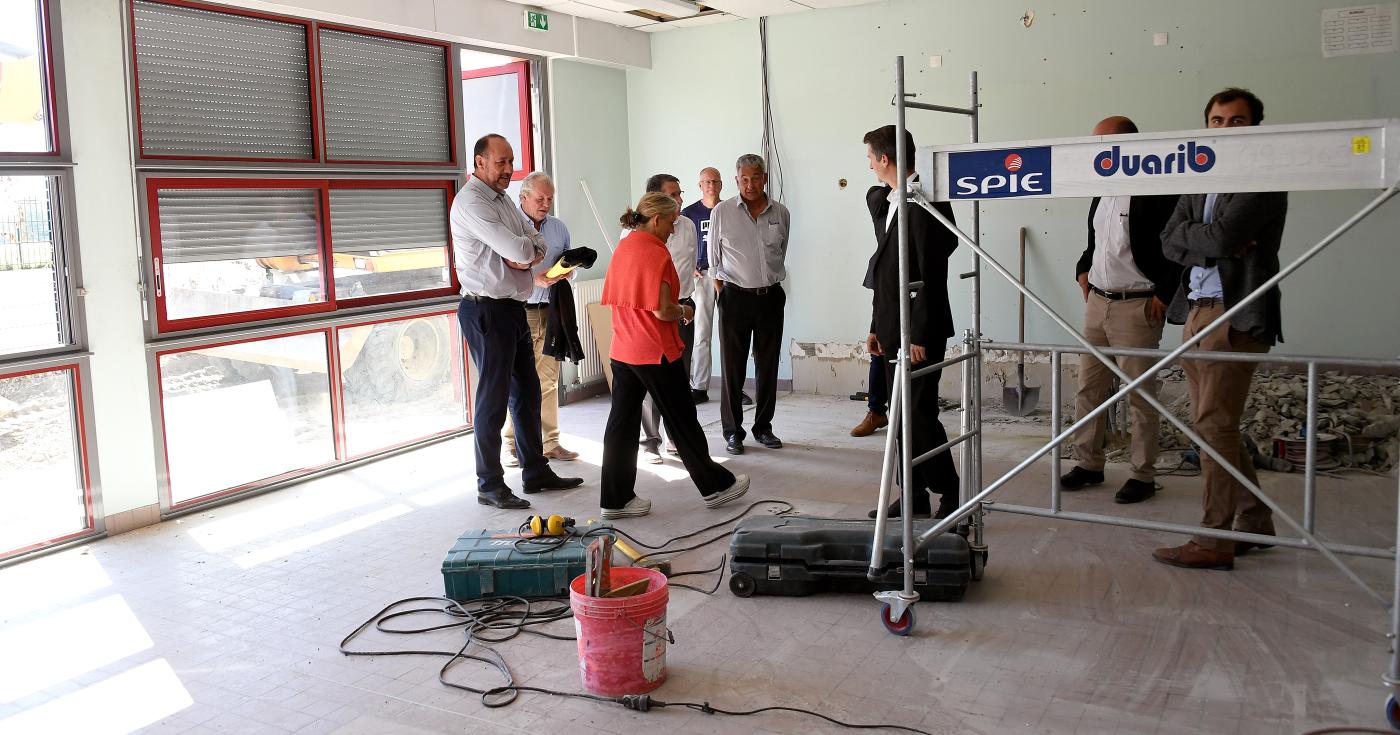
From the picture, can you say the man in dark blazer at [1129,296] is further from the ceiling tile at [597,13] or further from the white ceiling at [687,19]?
the ceiling tile at [597,13]

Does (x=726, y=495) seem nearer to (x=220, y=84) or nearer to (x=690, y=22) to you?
(x=220, y=84)

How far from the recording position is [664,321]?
5.06 metres

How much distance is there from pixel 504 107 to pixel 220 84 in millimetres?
2769

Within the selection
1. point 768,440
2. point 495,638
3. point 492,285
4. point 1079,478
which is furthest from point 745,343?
point 495,638

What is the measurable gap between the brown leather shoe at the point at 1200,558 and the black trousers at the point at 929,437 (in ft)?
3.14

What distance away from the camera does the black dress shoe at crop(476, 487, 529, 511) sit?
549cm

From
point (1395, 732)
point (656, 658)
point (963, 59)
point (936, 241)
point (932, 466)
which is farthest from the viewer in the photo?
point (963, 59)

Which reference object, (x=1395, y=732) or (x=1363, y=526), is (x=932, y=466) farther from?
(x=1395, y=732)

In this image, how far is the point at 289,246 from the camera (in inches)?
246

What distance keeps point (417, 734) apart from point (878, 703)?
4.49 feet

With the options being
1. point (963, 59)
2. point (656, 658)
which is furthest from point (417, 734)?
point (963, 59)

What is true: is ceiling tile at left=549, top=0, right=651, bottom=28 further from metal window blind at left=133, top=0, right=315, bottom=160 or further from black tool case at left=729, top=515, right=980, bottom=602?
black tool case at left=729, top=515, right=980, bottom=602

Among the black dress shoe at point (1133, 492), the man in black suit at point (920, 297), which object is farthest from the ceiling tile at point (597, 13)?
the black dress shoe at point (1133, 492)

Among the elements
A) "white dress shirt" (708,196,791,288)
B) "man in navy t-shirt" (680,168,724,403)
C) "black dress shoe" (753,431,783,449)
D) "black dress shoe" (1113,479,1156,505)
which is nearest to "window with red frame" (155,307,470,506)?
"man in navy t-shirt" (680,168,724,403)
